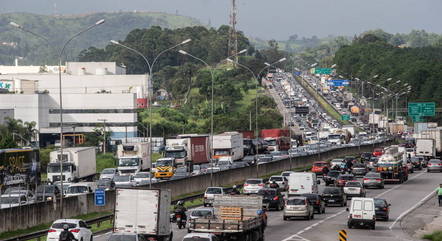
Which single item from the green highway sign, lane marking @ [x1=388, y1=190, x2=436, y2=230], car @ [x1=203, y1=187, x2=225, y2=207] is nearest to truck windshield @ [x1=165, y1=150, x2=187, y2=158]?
lane marking @ [x1=388, y1=190, x2=436, y2=230]

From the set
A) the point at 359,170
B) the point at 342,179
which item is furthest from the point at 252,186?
the point at 359,170

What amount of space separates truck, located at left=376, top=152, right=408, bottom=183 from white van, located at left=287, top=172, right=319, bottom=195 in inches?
899

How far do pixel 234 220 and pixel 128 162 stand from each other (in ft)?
150

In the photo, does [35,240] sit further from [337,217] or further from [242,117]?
[242,117]

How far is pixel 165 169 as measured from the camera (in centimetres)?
8419

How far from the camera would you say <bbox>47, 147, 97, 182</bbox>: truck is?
74.6 meters

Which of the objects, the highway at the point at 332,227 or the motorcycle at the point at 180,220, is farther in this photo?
the motorcycle at the point at 180,220

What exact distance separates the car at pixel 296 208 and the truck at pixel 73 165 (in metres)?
27.6

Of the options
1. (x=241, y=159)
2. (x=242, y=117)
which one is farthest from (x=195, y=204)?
(x=242, y=117)

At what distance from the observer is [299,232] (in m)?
45.2

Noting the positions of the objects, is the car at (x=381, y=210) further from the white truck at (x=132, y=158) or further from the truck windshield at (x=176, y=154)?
the truck windshield at (x=176, y=154)

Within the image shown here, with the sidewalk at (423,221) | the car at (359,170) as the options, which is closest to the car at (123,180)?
the sidewalk at (423,221)

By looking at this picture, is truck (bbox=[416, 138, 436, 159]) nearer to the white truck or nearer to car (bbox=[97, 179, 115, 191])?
the white truck

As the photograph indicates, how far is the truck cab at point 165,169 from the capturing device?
83875 mm
